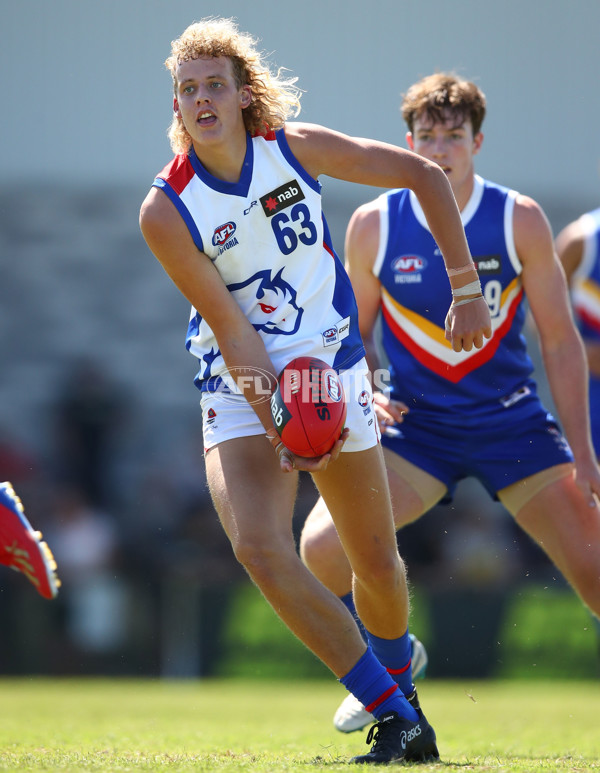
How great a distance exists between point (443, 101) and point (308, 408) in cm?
211

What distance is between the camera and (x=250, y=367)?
3896 mm

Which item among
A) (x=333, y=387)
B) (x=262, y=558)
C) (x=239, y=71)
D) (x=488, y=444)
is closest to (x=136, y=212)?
(x=488, y=444)

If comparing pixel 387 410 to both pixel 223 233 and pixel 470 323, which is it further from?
pixel 223 233

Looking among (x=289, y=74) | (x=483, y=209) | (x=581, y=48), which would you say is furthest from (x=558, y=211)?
(x=483, y=209)

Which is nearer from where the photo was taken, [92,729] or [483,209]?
[483,209]

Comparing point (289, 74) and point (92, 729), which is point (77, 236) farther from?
point (92, 729)

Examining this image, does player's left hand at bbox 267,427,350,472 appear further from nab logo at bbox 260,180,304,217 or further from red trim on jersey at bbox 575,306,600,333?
red trim on jersey at bbox 575,306,600,333

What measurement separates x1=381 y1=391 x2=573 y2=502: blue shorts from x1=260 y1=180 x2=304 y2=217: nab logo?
145 centimetres

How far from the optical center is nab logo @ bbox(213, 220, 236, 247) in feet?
13.0

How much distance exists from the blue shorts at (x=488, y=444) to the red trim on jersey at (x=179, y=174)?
1.69 metres

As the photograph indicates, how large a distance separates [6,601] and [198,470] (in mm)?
2668

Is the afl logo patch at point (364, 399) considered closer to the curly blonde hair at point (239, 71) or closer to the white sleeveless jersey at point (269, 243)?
the white sleeveless jersey at point (269, 243)

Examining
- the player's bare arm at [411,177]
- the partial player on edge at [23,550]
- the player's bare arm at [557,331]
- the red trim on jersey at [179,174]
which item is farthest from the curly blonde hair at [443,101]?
the partial player on edge at [23,550]

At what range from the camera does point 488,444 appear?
5039 millimetres
